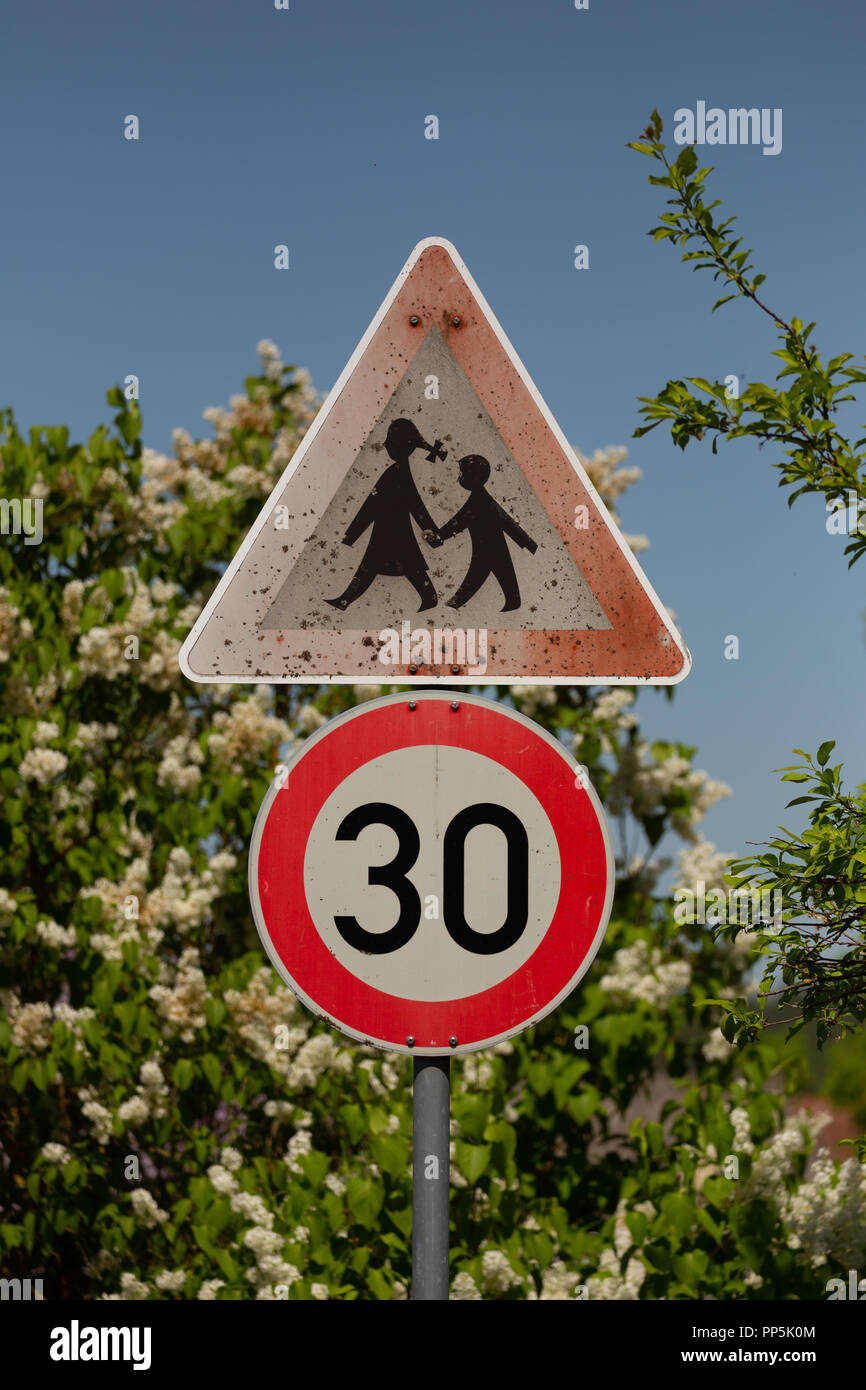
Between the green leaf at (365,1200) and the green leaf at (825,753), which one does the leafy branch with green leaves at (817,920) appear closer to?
the green leaf at (825,753)

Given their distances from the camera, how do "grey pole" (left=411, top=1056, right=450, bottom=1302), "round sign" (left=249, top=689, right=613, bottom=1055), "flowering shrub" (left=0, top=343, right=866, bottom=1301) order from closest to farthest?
1. "grey pole" (left=411, top=1056, right=450, bottom=1302)
2. "round sign" (left=249, top=689, right=613, bottom=1055)
3. "flowering shrub" (left=0, top=343, right=866, bottom=1301)

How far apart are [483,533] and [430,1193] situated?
94cm

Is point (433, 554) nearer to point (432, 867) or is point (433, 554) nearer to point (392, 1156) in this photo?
point (432, 867)

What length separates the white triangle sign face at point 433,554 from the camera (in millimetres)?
1721

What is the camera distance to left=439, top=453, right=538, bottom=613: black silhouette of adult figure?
1.72 meters

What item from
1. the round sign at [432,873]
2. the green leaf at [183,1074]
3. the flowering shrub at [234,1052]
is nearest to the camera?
the round sign at [432,873]

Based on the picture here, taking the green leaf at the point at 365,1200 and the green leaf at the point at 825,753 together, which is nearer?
the green leaf at the point at 825,753

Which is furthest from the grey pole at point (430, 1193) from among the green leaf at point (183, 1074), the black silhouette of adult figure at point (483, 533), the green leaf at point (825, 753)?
the green leaf at point (183, 1074)

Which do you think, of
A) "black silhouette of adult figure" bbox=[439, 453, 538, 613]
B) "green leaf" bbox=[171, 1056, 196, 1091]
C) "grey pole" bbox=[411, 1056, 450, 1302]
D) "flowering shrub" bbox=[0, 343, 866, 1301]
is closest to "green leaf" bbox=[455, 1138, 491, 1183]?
"flowering shrub" bbox=[0, 343, 866, 1301]

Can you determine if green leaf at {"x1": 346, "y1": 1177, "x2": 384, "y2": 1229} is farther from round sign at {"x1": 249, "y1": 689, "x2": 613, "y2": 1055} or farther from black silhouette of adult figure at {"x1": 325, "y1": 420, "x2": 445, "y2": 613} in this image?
black silhouette of adult figure at {"x1": 325, "y1": 420, "x2": 445, "y2": 613}

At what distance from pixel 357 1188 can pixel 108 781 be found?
6.24 feet

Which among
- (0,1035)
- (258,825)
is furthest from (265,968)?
(258,825)

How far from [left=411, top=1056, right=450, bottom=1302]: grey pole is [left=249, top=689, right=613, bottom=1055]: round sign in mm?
76
